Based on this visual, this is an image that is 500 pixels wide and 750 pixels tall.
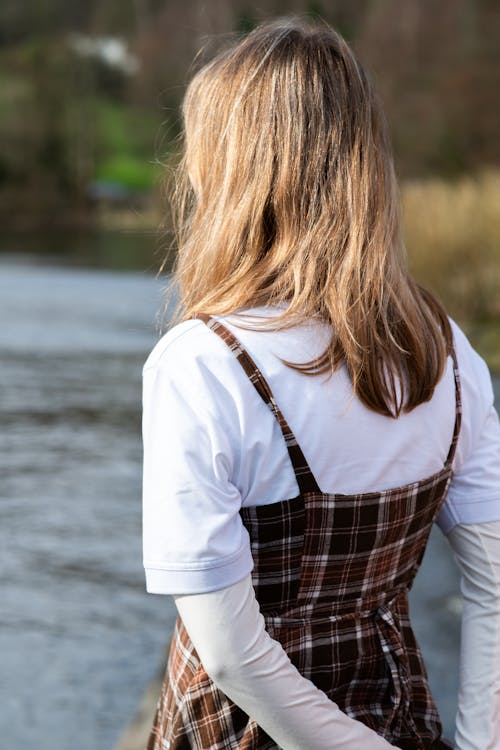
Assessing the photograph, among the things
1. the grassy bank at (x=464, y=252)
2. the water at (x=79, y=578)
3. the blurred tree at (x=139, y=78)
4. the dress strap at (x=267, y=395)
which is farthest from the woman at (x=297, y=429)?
the blurred tree at (x=139, y=78)

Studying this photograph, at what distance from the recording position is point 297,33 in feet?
4.43

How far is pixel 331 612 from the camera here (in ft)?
4.36

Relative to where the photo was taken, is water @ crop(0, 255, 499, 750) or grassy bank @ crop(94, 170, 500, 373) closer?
water @ crop(0, 255, 499, 750)

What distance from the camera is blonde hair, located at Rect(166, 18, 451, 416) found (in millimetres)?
1301

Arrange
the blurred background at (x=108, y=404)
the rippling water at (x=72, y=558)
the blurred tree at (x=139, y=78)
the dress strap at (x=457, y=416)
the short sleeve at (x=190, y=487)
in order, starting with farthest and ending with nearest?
the blurred tree at (x=139, y=78), the rippling water at (x=72, y=558), the blurred background at (x=108, y=404), the dress strap at (x=457, y=416), the short sleeve at (x=190, y=487)

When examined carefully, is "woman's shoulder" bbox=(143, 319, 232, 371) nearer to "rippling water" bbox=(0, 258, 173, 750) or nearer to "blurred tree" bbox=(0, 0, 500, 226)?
"rippling water" bbox=(0, 258, 173, 750)

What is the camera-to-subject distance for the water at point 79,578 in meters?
3.91

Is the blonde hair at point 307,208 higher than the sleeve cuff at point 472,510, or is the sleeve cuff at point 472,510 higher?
the blonde hair at point 307,208

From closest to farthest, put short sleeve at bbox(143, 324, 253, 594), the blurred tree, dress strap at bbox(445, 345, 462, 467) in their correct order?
short sleeve at bbox(143, 324, 253, 594)
dress strap at bbox(445, 345, 462, 467)
the blurred tree

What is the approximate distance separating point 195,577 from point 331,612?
220 mm

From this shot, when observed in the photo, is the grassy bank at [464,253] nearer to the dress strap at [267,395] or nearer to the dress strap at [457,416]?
the dress strap at [457,416]

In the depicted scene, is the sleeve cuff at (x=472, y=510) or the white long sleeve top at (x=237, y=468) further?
the sleeve cuff at (x=472, y=510)

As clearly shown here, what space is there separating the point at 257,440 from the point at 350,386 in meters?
0.14

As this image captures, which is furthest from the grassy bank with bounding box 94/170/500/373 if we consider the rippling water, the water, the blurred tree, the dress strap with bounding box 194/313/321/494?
the blurred tree
